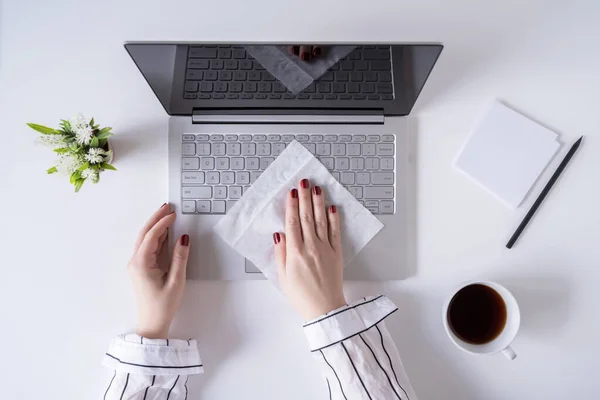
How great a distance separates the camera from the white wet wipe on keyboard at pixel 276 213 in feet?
2.30

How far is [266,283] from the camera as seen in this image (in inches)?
28.5

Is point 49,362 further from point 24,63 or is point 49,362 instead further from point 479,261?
point 479,261

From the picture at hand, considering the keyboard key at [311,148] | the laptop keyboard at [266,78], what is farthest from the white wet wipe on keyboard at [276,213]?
the laptop keyboard at [266,78]

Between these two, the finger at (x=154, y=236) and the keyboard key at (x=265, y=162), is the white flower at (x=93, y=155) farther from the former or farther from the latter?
the keyboard key at (x=265, y=162)

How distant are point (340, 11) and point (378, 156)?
0.27 m

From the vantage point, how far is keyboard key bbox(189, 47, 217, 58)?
561 millimetres

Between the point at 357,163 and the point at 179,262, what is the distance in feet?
1.13

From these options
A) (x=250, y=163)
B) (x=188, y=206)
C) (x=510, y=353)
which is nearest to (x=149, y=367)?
(x=188, y=206)

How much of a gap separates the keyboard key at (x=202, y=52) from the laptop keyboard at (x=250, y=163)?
0.51 feet

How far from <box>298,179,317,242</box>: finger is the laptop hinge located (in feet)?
0.35

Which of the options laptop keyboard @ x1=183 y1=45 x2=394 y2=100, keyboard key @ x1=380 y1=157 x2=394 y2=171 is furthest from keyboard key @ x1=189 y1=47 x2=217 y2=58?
keyboard key @ x1=380 y1=157 x2=394 y2=171

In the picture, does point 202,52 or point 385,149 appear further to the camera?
point 385,149

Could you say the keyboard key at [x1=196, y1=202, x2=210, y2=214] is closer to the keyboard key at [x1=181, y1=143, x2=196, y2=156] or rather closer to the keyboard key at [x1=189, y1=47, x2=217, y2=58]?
the keyboard key at [x1=181, y1=143, x2=196, y2=156]

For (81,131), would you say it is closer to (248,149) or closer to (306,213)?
(248,149)
